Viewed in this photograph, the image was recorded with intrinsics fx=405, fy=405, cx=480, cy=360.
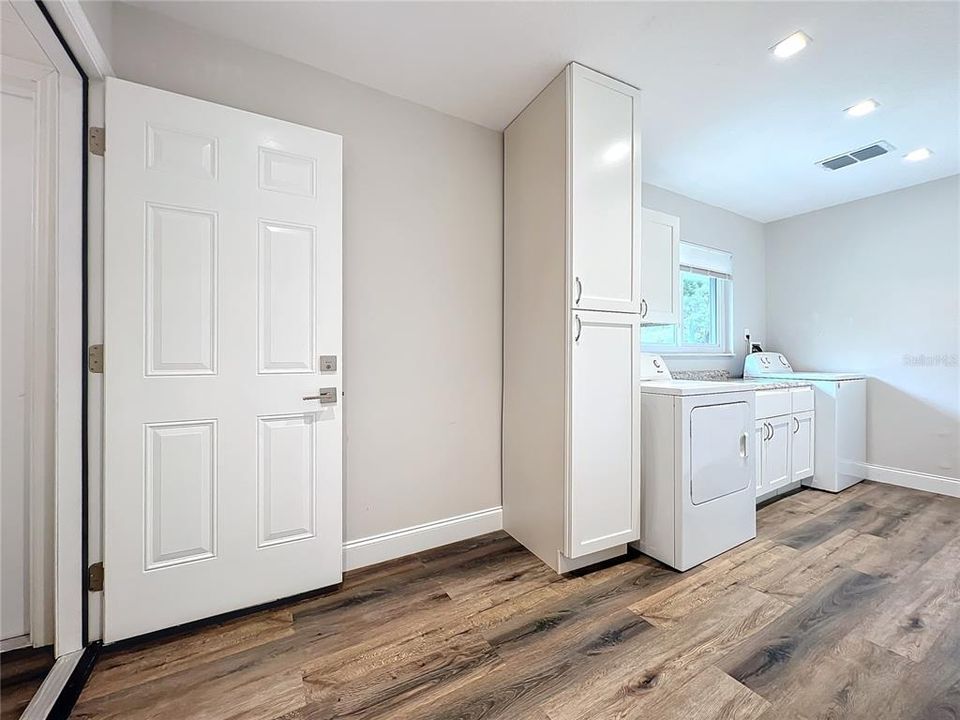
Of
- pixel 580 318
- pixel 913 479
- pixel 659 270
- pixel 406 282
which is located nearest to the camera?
pixel 580 318

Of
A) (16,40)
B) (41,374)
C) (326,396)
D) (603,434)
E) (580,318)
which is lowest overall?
(603,434)

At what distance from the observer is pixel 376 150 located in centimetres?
211

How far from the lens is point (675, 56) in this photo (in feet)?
6.18

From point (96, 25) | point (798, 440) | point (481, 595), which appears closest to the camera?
point (96, 25)

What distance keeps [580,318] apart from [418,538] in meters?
1.46

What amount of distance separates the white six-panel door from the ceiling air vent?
11.0 feet

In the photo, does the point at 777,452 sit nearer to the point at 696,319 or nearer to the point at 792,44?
the point at 696,319

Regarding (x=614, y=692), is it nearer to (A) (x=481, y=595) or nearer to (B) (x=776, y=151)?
(A) (x=481, y=595)

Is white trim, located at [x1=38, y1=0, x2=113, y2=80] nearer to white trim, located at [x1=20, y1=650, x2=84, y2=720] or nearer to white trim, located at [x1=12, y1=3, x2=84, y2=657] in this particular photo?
white trim, located at [x1=12, y1=3, x2=84, y2=657]

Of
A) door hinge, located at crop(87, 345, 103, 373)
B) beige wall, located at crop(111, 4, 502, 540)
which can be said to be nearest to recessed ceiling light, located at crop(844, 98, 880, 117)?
beige wall, located at crop(111, 4, 502, 540)

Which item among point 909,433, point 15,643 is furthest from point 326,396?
point 909,433

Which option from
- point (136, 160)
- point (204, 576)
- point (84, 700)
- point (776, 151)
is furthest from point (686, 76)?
point (84, 700)

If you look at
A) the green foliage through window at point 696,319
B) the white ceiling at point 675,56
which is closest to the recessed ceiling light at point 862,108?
the white ceiling at point 675,56

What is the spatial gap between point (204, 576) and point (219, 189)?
1.54m
